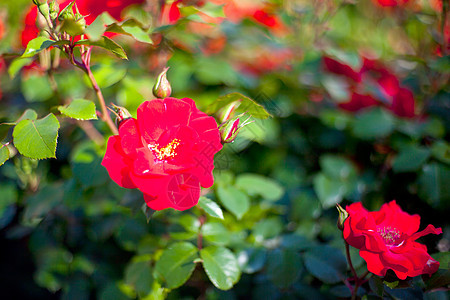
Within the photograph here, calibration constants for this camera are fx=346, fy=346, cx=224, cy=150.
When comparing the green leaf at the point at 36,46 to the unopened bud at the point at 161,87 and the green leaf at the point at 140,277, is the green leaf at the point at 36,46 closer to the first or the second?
the unopened bud at the point at 161,87

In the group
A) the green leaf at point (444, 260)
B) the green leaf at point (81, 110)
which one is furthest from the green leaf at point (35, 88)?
the green leaf at point (444, 260)

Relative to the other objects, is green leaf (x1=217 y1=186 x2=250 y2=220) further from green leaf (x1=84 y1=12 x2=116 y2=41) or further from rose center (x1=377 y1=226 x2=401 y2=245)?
green leaf (x1=84 y1=12 x2=116 y2=41)

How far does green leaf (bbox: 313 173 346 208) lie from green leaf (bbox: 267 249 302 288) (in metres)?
0.20

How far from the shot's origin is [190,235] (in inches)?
30.1

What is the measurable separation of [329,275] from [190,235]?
0.30 metres

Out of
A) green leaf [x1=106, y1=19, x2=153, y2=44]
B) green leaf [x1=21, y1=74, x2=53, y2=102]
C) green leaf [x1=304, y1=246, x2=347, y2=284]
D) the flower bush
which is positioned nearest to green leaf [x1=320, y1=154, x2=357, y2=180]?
the flower bush

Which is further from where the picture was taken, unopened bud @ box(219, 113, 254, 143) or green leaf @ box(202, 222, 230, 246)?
green leaf @ box(202, 222, 230, 246)

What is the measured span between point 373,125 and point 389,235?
524 millimetres

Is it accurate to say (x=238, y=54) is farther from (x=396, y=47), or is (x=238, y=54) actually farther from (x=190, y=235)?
(x=396, y=47)

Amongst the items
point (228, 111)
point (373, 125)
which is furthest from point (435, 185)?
point (228, 111)

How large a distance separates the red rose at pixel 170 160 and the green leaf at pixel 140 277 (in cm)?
33

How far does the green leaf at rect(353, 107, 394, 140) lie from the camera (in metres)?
1.01

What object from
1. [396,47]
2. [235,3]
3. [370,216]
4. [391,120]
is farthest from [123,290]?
[396,47]

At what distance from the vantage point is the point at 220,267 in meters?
0.68
